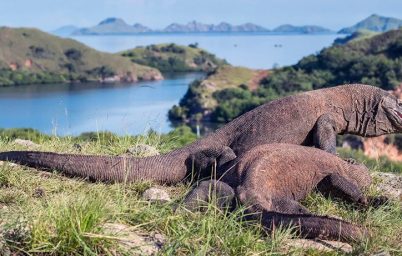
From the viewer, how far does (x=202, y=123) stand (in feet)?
297

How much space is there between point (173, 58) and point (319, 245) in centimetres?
18596

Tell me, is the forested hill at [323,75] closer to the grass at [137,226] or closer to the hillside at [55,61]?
the hillside at [55,61]

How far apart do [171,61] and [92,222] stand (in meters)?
185

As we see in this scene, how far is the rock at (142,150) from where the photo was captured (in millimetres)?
7410

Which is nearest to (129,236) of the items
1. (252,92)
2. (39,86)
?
(252,92)

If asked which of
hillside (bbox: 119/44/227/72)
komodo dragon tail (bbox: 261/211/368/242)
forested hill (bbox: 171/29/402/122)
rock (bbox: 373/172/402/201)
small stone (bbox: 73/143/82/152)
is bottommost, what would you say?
hillside (bbox: 119/44/227/72)

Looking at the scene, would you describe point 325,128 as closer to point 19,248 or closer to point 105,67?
point 19,248

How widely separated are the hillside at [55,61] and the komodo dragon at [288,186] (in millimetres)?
142970

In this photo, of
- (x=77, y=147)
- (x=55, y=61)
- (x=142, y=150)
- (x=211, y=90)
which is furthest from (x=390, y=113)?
(x=55, y=61)

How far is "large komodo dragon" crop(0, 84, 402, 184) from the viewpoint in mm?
6137

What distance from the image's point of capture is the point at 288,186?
5.49 m

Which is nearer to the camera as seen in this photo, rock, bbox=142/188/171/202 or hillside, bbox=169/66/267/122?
rock, bbox=142/188/171/202

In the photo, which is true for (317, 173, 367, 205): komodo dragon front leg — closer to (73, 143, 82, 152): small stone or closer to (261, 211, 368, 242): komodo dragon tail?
(261, 211, 368, 242): komodo dragon tail

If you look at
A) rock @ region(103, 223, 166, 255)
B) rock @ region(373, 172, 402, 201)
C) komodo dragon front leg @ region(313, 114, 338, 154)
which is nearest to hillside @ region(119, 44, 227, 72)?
rock @ region(373, 172, 402, 201)
